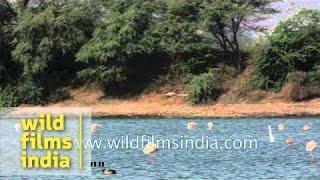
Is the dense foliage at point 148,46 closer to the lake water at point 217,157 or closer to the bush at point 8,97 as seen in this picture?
the bush at point 8,97

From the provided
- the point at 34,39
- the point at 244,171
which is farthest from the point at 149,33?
the point at 244,171

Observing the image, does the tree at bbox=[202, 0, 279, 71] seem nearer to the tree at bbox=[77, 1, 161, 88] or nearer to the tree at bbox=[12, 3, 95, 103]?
the tree at bbox=[77, 1, 161, 88]

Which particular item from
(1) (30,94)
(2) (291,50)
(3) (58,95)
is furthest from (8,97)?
(2) (291,50)

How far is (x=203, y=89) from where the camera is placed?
57.0m

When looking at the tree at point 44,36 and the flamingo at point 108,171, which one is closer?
the flamingo at point 108,171

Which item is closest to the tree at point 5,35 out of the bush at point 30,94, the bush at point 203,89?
the bush at point 30,94

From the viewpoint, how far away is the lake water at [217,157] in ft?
82.4

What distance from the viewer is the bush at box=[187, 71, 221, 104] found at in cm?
5709

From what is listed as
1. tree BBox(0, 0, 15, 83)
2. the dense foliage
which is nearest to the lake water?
the dense foliage

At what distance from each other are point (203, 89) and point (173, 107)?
7.86 ft

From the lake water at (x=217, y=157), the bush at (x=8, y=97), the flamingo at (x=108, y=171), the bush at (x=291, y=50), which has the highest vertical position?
the bush at (x=291, y=50)

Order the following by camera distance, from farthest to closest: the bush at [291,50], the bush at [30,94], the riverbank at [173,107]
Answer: the bush at [30,94]
the bush at [291,50]
the riverbank at [173,107]

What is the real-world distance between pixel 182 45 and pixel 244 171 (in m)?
34.4

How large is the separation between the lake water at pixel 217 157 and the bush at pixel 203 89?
1227 centimetres
